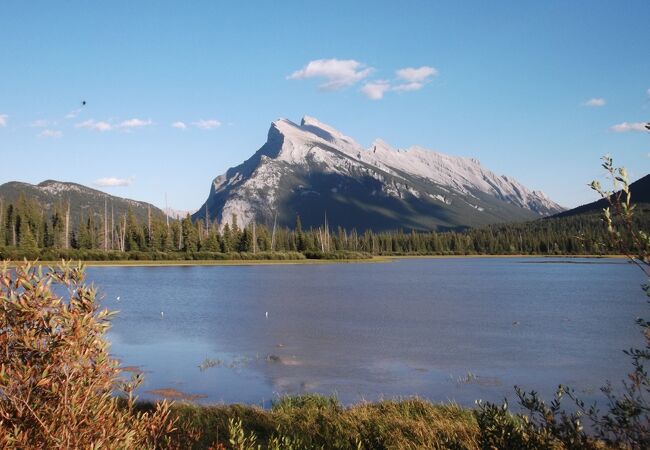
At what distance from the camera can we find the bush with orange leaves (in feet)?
17.3

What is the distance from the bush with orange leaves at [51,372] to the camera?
528 centimetres

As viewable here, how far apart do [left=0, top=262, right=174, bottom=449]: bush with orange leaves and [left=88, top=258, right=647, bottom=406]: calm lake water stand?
69cm

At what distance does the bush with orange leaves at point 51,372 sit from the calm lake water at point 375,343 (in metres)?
0.69

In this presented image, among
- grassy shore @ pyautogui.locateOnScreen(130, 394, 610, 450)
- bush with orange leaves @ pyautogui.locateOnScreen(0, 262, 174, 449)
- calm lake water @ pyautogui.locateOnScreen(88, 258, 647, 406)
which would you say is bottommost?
calm lake water @ pyautogui.locateOnScreen(88, 258, 647, 406)

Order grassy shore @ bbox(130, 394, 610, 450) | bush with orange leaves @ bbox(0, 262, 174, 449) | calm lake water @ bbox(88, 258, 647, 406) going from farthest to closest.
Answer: calm lake water @ bbox(88, 258, 647, 406) < grassy shore @ bbox(130, 394, 610, 450) < bush with orange leaves @ bbox(0, 262, 174, 449)

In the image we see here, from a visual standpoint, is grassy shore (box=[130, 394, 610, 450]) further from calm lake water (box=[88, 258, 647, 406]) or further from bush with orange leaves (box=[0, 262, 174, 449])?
bush with orange leaves (box=[0, 262, 174, 449])

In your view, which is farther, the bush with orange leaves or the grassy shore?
the grassy shore

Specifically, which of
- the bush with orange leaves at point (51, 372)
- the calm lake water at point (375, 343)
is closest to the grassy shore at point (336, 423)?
the calm lake water at point (375, 343)

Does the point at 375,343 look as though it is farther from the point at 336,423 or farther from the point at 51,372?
the point at 51,372

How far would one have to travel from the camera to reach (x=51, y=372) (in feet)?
18.1

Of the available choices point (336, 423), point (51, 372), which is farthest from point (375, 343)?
point (51, 372)

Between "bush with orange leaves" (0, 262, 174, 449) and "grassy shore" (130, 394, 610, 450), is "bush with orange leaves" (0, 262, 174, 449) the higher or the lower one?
the higher one

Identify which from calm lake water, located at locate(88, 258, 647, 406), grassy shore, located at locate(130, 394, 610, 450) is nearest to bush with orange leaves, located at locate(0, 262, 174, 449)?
calm lake water, located at locate(88, 258, 647, 406)

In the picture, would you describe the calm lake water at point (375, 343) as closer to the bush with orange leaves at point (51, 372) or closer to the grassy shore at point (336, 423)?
the bush with orange leaves at point (51, 372)
